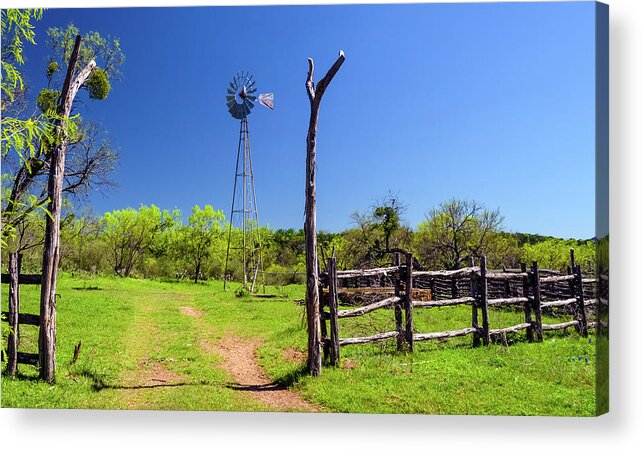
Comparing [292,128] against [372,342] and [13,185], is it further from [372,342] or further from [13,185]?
[13,185]

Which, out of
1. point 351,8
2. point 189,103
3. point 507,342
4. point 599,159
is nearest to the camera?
point 599,159

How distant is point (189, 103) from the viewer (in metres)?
4.89

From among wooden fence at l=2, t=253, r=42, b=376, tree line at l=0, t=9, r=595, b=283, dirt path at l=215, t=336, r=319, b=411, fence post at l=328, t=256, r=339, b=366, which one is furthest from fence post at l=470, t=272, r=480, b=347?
wooden fence at l=2, t=253, r=42, b=376

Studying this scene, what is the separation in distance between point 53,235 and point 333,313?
2591 millimetres

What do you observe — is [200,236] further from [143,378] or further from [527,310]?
[527,310]

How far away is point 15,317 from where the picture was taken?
4637 millimetres

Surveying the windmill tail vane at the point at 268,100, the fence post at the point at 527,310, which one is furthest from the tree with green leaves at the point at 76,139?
the fence post at the point at 527,310

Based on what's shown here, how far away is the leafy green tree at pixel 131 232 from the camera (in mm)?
5164

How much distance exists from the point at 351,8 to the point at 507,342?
3859 millimetres

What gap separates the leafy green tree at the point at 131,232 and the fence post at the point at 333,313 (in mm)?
1744

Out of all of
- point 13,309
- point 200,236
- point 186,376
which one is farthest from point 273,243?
point 13,309

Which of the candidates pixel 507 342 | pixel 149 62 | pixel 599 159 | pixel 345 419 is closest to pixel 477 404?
pixel 345 419

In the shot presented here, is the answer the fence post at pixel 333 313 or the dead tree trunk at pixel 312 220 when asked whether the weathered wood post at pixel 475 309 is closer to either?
the fence post at pixel 333 313

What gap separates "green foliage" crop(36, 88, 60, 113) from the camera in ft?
15.6
